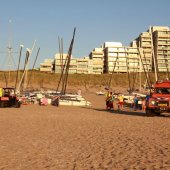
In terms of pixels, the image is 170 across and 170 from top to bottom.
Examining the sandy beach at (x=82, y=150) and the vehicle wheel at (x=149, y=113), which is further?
the vehicle wheel at (x=149, y=113)

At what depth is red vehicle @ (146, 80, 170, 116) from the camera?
2330 cm

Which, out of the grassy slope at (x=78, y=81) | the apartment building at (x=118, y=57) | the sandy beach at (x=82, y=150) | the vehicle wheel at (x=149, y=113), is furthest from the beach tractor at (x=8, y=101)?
the apartment building at (x=118, y=57)

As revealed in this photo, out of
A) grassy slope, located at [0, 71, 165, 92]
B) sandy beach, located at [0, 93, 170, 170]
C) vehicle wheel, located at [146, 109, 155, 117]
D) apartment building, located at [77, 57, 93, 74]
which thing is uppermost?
apartment building, located at [77, 57, 93, 74]

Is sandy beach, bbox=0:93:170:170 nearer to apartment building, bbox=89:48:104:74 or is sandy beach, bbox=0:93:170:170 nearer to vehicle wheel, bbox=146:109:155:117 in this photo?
vehicle wheel, bbox=146:109:155:117

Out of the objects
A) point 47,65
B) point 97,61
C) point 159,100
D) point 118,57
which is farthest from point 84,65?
point 159,100

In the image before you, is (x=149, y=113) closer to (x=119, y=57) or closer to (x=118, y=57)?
(x=118, y=57)

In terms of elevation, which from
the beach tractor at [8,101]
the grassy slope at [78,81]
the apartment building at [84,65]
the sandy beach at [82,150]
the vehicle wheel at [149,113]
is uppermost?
the apartment building at [84,65]

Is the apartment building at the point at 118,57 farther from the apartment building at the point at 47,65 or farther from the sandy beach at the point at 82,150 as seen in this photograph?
the sandy beach at the point at 82,150

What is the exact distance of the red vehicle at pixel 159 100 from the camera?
2330 cm

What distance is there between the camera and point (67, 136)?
13.2 meters

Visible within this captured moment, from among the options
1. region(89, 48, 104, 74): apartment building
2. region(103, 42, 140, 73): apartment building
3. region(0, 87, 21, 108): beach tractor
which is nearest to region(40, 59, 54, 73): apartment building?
region(89, 48, 104, 74): apartment building

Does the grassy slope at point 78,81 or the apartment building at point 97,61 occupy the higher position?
the apartment building at point 97,61

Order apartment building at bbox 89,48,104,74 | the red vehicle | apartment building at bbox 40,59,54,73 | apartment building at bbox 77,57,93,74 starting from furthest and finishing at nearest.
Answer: apartment building at bbox 40,59,54,73, apartment building at bbox 89,48,104,74, apartment building at bbox 77,57,93,74, the red vehicle

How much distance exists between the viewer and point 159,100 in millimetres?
23547
